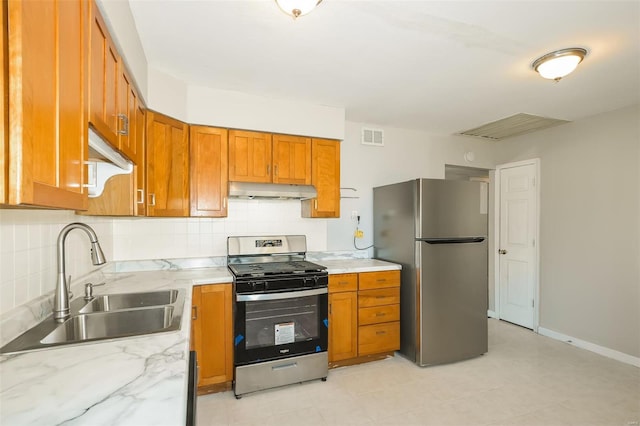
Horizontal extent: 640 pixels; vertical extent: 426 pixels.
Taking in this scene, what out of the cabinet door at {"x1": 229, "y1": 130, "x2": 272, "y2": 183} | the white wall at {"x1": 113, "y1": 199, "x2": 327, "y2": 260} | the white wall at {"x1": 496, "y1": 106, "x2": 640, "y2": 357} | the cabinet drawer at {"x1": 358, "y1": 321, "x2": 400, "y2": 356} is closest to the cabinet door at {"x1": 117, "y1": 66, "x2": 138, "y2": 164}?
the cabinet door at {"x1": 229, "y1": 130, "x2": 272, "y2": 183}

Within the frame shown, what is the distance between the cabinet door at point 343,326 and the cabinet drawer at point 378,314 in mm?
72

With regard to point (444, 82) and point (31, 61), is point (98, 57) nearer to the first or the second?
point (31, 61)

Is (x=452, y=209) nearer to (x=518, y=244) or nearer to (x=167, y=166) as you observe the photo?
(x=518, y=244)

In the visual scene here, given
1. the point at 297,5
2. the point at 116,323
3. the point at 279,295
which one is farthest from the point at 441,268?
the point at 116,323

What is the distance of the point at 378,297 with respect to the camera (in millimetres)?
3070

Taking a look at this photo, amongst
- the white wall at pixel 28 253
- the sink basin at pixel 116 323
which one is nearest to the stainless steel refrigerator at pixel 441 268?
the sink basin at pixel 116 323

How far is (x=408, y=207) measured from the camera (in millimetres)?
3082

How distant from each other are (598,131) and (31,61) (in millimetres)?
4409

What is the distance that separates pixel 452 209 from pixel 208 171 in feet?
7.42

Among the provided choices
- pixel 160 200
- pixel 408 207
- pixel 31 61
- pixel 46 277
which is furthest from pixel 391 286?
pixel 31 61

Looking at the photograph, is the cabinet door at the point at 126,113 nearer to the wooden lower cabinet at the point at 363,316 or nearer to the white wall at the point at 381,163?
the wooden lower cabinet at the point at 363,316

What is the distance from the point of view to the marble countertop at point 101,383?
0.77 m

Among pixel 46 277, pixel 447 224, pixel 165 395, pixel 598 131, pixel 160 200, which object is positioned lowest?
pixel 165 395

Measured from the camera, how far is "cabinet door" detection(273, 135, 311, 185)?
298 cm
